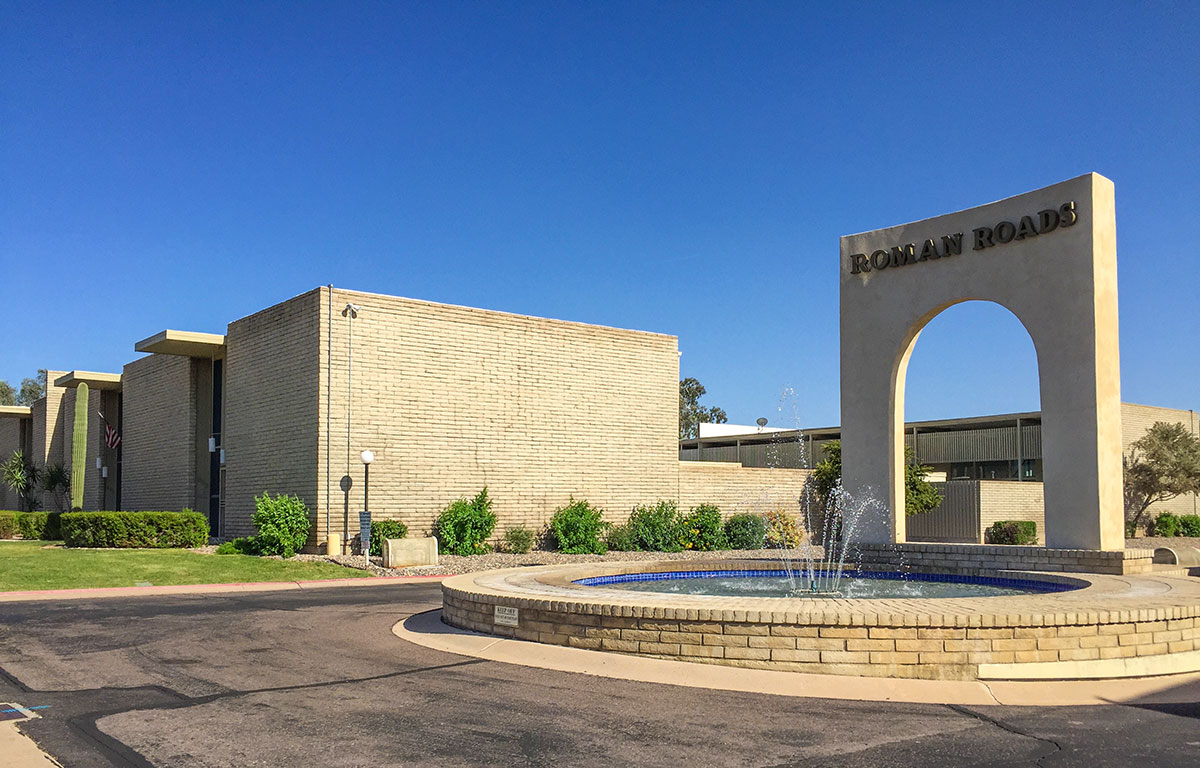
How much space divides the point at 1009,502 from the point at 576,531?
1894 cm

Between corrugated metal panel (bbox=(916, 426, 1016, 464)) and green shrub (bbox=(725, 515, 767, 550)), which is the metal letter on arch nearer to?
green shrub (bbox=(725, 515, 767, 550))

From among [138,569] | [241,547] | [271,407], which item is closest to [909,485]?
[271,407]

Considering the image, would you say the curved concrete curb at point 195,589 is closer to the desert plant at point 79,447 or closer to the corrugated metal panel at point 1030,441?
the desert plant at point 79,447

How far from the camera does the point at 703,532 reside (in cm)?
3109

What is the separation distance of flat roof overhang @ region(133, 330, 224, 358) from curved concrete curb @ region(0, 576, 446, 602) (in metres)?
12.6

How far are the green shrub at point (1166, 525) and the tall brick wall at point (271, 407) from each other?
3909 cm

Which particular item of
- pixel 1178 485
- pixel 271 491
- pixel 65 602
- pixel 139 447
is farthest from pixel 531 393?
pixel 1178 485

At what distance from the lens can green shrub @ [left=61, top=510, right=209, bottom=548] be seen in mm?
26547

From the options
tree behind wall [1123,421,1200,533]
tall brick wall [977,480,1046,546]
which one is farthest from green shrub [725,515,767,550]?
tree behind wall [1123,421,1200,533]

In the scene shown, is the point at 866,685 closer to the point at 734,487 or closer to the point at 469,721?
the point at 469,721

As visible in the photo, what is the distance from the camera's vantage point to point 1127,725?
24.7ft

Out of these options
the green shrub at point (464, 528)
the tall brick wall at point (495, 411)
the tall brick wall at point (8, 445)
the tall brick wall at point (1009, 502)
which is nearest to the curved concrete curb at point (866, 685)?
the green shrub at point (464, 528)

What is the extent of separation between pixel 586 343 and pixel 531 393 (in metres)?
2.67

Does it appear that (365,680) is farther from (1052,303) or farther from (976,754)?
(1052,303)
